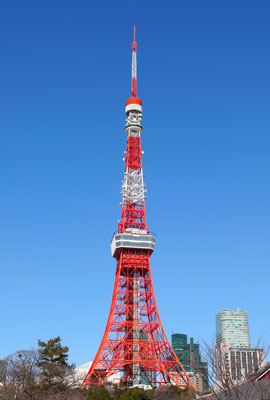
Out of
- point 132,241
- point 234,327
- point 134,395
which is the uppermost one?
point 234,327

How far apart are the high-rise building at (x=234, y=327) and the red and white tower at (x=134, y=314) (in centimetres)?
13226

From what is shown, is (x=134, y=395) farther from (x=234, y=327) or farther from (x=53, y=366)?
(x=234, y=327)

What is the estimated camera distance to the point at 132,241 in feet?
169

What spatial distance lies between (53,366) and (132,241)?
1745cm

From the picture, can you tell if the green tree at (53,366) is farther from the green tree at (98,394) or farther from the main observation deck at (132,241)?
the main observation deck at (132,241)

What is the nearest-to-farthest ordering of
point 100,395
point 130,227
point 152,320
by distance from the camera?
1. point 100,395
2. point 152,320
3. point 130,227

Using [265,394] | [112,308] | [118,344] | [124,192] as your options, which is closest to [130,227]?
[124,192]

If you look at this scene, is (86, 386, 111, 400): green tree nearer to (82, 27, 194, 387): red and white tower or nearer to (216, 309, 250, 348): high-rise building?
(82, 27, 194, 387): red and white tower

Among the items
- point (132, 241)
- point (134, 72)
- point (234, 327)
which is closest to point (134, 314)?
point (132, 241)

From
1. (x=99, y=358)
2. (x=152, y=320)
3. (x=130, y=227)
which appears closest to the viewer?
(x=99, y=358)

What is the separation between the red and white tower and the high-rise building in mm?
132256

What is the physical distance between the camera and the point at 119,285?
5084cm

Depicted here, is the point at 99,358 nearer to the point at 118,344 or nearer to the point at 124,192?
the point at 118,344

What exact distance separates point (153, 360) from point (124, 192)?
18.5 meters
